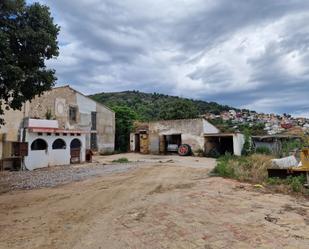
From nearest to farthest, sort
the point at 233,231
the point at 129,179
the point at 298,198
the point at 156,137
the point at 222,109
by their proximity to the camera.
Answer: the point at 233,231
the point at 298,198
the point at 129,179
the point at 156,137
the point at 222,109

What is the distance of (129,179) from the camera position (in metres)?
14.1

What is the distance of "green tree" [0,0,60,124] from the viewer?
9.35 meters

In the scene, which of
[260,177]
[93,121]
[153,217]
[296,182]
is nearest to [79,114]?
[93,121]

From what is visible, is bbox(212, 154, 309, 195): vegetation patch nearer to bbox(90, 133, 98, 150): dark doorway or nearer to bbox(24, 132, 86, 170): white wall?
bbox(24, 132, 86, 170): white wall

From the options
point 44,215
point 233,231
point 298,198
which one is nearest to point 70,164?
point 44,215

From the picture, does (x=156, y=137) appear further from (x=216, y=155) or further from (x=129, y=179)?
(x=129, y=179)

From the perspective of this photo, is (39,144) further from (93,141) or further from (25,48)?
(93,141)

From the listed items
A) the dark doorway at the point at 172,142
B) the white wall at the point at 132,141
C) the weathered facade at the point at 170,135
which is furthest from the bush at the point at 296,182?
the white wall at the point at 132,141

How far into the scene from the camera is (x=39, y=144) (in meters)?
20.4

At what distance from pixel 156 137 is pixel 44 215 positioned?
2564cm

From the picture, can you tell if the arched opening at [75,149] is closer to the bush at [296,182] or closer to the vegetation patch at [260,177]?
the vegetation patch at [260,177]

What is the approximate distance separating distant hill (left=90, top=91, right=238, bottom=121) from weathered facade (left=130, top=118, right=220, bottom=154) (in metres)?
8.40

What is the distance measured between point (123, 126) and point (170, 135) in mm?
7519

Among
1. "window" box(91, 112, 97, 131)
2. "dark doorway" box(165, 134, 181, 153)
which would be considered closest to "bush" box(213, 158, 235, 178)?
"dark doorway" box(165, 134, 181, 153)
